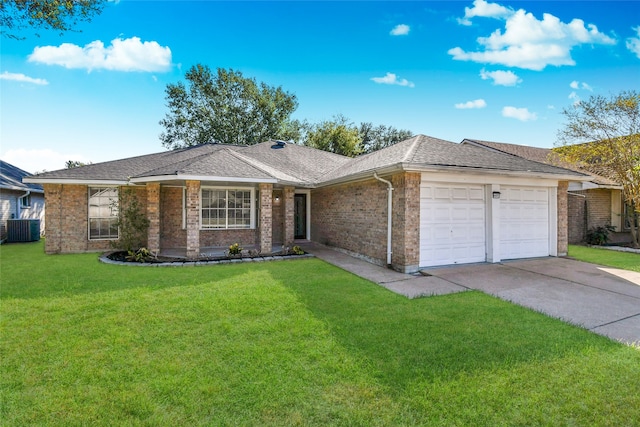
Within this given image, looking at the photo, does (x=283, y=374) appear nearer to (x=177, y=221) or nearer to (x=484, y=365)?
(x=484, y=365)

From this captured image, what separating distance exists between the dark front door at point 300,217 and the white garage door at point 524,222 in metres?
8.72

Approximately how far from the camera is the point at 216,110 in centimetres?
2972

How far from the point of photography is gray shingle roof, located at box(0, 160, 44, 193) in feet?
47.8

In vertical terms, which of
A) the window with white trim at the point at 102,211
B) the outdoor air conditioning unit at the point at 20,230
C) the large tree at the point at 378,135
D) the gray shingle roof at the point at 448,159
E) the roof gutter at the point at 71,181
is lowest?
the outdoor air conditioning unit at the point at 20,230

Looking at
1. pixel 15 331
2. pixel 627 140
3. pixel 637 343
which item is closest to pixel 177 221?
pixel 15 331

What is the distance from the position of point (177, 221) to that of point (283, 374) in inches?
412

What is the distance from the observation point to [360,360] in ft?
11.9

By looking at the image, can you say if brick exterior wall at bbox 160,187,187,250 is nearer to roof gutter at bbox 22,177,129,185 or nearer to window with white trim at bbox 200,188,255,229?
window with white trim at bbox 200,188,255,229

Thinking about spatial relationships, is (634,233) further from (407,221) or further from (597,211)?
(407,221)

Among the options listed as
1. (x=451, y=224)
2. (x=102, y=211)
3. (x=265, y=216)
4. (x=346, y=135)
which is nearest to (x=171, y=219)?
(x=102, y=211)

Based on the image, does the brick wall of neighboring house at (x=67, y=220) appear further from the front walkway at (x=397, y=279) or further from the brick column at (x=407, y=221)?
the brick column at (x=407, y=221)

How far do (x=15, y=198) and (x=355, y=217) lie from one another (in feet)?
57.7

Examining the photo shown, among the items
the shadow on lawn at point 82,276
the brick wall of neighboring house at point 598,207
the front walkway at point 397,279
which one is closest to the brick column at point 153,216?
the shadow on lawn at point 82,276

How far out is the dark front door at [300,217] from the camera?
1548 centimetres
